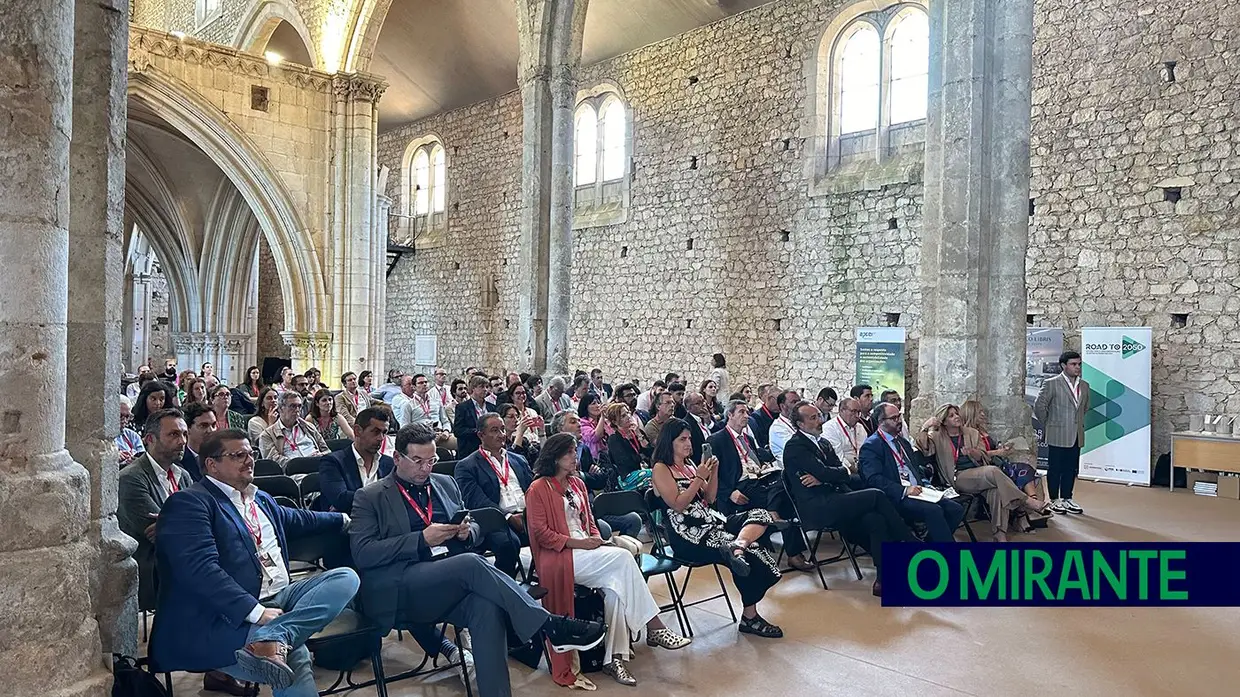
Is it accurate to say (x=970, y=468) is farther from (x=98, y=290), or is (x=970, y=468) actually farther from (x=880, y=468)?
(x=98, y=290)

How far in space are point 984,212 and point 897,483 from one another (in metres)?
3.06

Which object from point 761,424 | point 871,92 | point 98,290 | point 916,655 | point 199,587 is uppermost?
point 871,92

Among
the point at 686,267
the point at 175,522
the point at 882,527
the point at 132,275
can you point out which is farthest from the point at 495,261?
the point at 175,522

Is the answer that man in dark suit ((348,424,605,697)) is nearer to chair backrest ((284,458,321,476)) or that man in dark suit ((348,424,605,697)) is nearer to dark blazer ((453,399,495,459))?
chair backrest ((284,458,321,476))

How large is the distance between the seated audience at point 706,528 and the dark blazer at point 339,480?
4.66ft

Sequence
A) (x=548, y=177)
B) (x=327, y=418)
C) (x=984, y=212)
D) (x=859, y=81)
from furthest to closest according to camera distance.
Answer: (x=859, y=81)
(x=548, y=177)
(x=984, y=212)
(x=327, y=418)

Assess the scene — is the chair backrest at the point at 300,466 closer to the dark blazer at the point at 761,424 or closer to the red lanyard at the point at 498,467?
the red lanyard at the point at 498,467

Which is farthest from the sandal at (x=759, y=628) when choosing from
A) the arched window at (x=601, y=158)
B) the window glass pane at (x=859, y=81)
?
the arched window at (x=601, y=158)

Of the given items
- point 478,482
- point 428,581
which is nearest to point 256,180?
point 478,482

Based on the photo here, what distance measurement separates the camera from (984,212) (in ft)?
22.8

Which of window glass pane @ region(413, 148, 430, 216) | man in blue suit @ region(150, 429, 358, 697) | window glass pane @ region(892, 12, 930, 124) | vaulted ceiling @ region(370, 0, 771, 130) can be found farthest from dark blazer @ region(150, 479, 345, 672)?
window glass pane @ region(413, 148, 430, 216)

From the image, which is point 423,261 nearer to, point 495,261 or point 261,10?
point 495,261

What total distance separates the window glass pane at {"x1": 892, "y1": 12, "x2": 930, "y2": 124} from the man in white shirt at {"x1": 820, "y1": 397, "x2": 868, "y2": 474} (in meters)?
6.08

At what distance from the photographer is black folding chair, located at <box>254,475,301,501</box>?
4402mm
